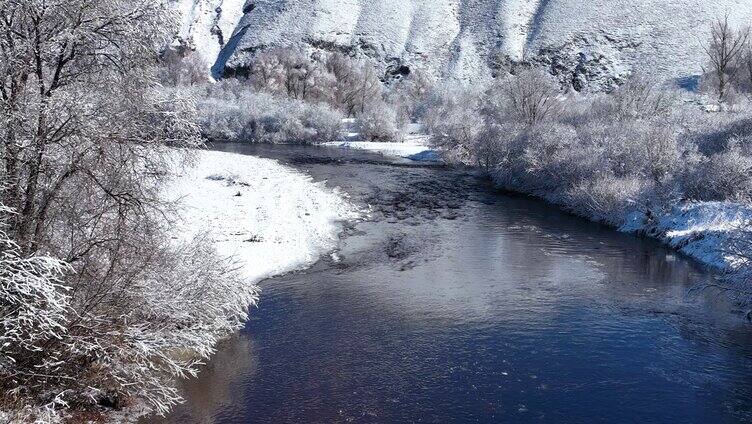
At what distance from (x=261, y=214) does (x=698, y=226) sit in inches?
726

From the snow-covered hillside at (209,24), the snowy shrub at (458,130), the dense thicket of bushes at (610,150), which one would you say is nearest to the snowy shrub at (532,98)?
the dense thicket of bushes at (610,150)

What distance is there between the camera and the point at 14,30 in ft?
29.9

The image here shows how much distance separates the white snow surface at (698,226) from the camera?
2300 cm

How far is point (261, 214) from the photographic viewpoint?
2677cm

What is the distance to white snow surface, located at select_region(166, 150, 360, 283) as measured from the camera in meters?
20.9

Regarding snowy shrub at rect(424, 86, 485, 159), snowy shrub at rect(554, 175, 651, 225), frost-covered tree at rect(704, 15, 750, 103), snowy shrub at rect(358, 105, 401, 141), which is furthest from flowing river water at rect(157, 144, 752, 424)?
frost-covered tree at rect(704, 15, 750, 103)

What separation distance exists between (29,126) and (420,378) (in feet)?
28.3

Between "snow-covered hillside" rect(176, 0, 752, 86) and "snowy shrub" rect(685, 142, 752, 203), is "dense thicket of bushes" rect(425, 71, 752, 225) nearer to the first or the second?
"snowy shrub" rect(685, 142, 752, 203)

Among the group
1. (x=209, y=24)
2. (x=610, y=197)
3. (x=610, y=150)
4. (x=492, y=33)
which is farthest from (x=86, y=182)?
(x=209, y=24)

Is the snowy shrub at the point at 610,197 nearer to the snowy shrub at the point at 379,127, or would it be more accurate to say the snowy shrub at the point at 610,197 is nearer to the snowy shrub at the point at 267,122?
the snowy shrub at the point at 379,127

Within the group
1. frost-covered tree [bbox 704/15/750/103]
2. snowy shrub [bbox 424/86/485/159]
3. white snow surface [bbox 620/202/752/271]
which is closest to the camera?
white snow surface [bbox 620/202/752/271]

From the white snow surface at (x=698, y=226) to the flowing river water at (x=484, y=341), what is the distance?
3.10 ft

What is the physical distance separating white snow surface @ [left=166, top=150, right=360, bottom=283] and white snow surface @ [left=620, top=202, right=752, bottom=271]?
13.4m

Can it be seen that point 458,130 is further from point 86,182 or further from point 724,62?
point 86,182
